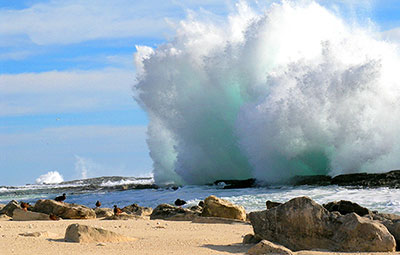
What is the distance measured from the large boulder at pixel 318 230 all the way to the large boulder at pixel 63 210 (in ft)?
17.7

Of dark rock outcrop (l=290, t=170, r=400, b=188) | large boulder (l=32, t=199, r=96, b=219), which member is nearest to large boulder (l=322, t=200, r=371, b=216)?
large boulder (l=32, t=199, r=96, b=219)

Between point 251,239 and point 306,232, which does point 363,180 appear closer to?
point 251,239

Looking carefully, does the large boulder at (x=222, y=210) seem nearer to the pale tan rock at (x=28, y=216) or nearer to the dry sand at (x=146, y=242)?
the dry sand at (x=146, y=242)

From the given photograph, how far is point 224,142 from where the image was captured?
30859 millimetres

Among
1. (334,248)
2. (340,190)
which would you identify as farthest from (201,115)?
(334,248)

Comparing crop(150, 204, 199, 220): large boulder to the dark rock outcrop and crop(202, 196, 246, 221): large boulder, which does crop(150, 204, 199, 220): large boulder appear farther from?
the dark rock outcrop

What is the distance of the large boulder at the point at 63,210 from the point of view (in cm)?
1133

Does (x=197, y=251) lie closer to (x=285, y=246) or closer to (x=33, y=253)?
(x=285, y=246)

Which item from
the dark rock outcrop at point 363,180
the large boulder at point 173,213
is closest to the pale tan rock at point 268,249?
the large boulder at point 173,213

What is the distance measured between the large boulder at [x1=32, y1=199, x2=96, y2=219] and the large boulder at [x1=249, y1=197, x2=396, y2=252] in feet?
17.7

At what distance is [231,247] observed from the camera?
674cm

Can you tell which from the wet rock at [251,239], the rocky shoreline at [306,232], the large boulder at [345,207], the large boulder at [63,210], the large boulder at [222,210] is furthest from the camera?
the large boulder at [63,210]

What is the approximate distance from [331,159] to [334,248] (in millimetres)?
18599

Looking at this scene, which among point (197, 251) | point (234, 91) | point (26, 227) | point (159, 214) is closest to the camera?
point (197, 251)
